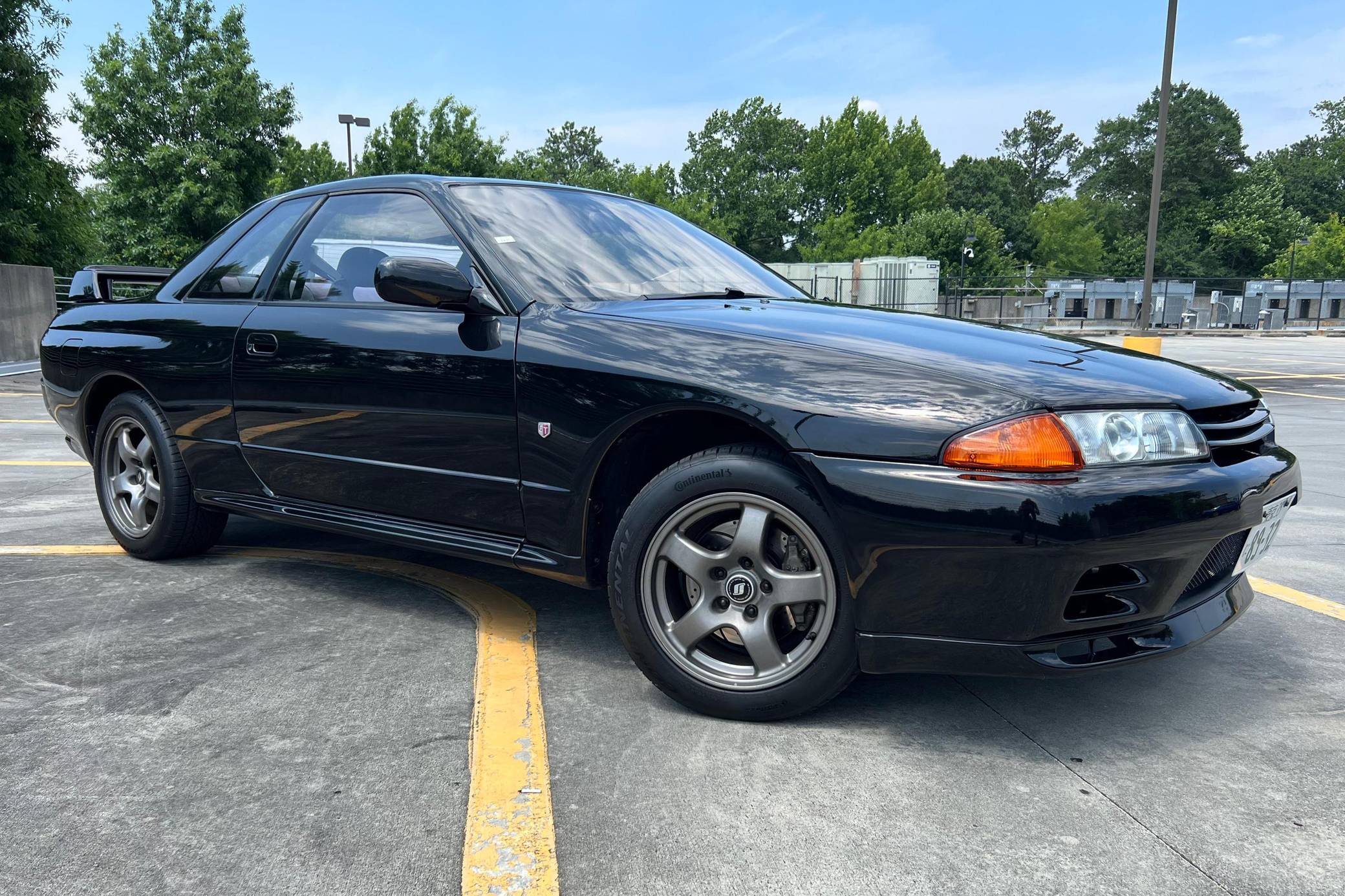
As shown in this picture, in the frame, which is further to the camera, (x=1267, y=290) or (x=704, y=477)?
(x=1267, y=290)

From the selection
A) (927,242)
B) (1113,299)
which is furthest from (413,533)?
(927,242)

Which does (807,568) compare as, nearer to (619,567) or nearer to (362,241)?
(619,567)

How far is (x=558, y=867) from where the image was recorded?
1.96 meters

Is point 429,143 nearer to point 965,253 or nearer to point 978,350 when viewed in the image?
point 965,253

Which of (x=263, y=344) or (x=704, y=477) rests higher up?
(x=263, y=344)

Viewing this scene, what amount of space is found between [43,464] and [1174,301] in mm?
43648

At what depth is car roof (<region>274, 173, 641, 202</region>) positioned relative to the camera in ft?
11.5

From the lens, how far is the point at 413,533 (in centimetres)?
329

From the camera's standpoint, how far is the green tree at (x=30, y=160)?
68.9 ft

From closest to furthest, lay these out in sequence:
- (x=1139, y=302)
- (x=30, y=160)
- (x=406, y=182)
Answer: (x=406, y=182) < (x=30, y=160) < (x=1139, y=302)

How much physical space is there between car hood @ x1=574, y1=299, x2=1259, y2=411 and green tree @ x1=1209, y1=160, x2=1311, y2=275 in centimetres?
8060

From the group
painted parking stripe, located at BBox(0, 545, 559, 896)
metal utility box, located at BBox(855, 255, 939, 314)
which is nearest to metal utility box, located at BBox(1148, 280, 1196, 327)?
metal utility box, located at BBox(855, 255, 939, 314)

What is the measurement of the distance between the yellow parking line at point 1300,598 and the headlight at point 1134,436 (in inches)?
Result: 56.7

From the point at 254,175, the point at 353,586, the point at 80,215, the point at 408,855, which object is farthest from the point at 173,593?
the point at 254,175
